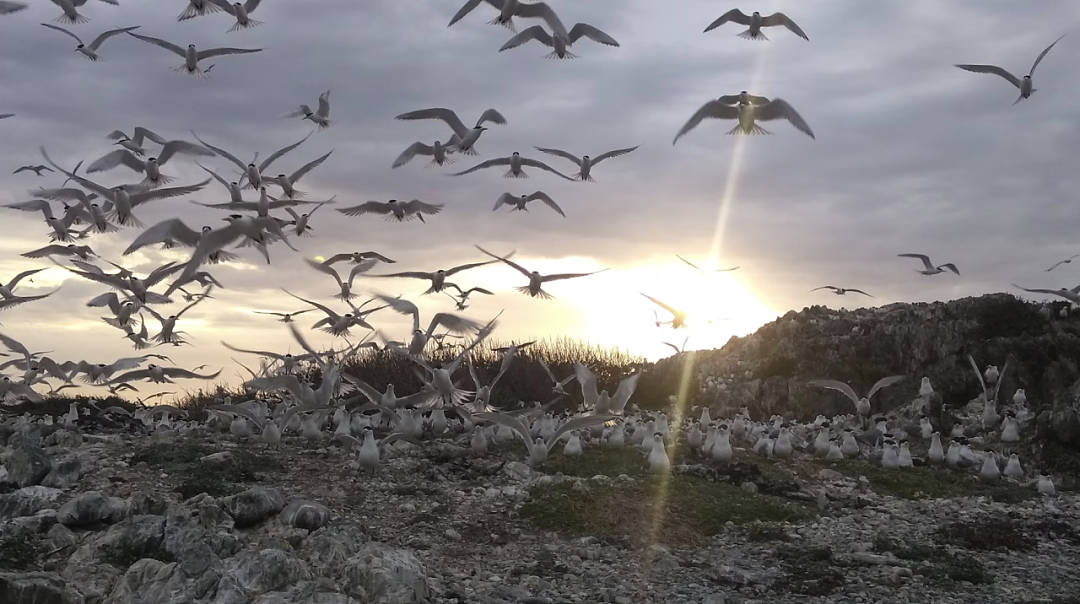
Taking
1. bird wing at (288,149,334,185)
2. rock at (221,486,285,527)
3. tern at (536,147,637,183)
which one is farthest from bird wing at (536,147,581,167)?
rock at (221,486,285,527)

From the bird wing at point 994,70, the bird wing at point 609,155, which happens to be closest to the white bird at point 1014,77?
the bird wing at point 994,70

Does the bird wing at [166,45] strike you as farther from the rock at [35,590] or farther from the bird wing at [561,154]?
the rock at [35,590]

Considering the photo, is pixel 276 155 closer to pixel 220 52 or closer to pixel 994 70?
pixel 220 52

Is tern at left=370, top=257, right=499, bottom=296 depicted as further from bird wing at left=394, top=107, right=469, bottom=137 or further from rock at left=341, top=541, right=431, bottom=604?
rock at left=341, top=541, right=431, bottom=604

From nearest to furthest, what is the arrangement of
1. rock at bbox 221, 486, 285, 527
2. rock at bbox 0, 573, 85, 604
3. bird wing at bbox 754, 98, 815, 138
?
1. rock at bbox 0, 573, 85, 604
2. rock at bbox 221, 486, 285, 527
3. bird wing at bbox 754, 98, 815, 138

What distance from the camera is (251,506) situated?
8.83 m

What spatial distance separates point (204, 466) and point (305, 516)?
2933 mm

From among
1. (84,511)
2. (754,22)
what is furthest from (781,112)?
(84,511)

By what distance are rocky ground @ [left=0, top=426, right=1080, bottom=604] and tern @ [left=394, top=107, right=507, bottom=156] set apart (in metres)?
6.40

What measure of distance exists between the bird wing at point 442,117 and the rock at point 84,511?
9310mm

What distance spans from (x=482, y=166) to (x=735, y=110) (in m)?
4.71

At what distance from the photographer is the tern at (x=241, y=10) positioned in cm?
1524

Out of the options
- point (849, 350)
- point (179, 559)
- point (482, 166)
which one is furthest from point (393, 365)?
point (179, 559)

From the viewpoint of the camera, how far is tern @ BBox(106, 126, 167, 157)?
15781 mm
